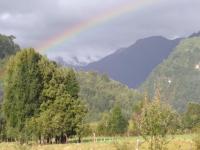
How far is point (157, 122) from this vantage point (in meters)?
29.3

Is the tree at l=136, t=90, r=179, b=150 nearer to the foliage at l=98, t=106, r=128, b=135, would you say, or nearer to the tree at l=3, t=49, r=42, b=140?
the tree at l=3, t=49, r=42, b=140

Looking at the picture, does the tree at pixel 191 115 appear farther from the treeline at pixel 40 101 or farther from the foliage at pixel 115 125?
the treeline at pixel 40 101

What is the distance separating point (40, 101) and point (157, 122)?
55.7m

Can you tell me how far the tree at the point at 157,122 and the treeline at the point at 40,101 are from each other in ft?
153

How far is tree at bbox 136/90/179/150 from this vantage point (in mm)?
29422

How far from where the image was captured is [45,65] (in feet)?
283

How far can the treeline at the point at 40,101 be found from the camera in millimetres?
77625

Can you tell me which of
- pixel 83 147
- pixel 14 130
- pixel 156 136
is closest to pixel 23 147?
pixel 156 136

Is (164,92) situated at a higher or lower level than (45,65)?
lower

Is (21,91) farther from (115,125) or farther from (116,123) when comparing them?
(116,123)

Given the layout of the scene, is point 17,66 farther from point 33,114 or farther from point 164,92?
point 164,92

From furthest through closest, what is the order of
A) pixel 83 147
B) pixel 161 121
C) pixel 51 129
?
pixel 51 129
pixel 83 147
pixel 161 121

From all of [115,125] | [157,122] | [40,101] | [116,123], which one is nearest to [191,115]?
[116,123]

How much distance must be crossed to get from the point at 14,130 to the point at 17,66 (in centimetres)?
1324
